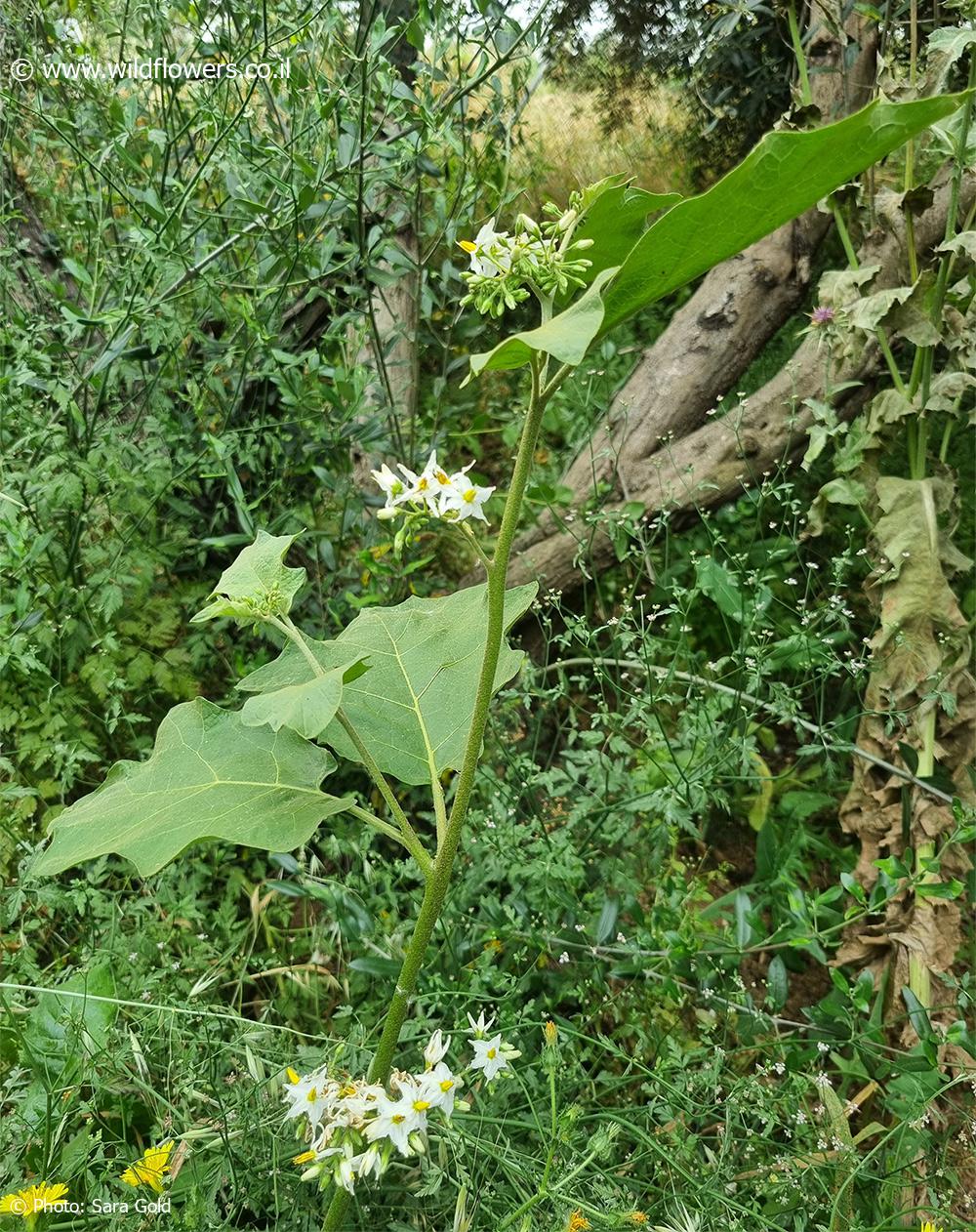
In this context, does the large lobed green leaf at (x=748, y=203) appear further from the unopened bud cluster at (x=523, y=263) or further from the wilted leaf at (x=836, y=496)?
the wilted leaf at (x=836, y=496)

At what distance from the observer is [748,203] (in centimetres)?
79

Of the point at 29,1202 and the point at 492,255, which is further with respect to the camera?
the point at 29,1202

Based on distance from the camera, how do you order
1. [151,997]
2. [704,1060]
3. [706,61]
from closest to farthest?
[151,997], [704,1060], [706,61]

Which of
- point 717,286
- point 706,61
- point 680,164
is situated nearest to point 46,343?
point 717,286

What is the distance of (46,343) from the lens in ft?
7.52

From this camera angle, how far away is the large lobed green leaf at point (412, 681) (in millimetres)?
1154

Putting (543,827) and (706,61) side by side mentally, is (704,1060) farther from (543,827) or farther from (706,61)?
(706,61)

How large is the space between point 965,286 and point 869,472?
42 centimetres

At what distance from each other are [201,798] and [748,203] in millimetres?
747

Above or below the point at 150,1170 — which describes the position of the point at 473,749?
above

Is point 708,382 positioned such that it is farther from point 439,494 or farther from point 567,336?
point 567,336

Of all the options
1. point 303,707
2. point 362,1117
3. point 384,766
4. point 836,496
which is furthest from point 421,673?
point 836,496

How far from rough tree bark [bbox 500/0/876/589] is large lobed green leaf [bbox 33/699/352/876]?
1664 mm

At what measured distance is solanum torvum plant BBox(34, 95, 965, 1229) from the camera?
0.78 metres
